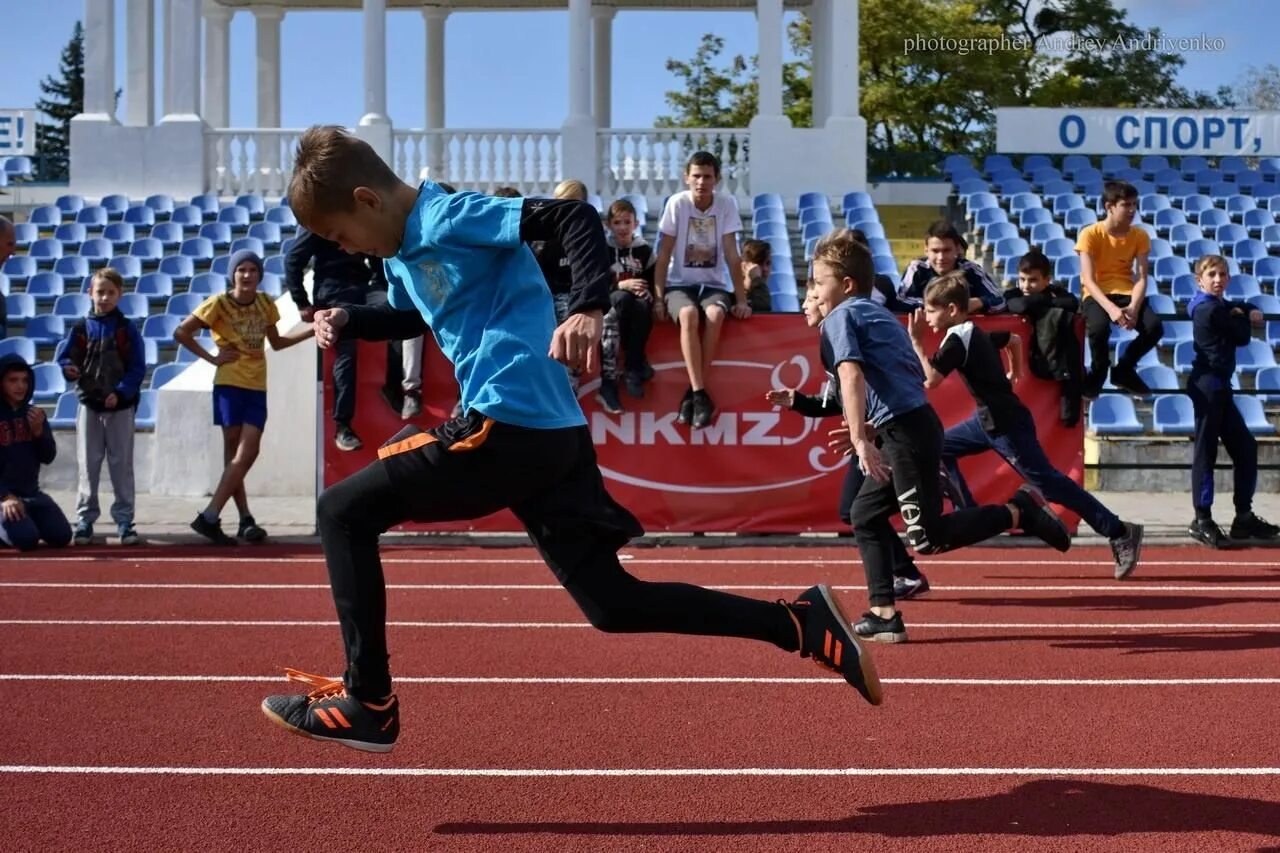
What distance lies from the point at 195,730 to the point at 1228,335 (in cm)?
789

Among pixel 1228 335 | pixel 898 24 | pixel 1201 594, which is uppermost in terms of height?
pixel 898 24

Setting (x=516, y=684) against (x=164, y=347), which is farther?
(x=164, y=347)

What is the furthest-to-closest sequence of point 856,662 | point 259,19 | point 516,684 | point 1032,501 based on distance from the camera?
1. point 259,19
2. point 1032,501
3. point 516,684
4. point 856,662

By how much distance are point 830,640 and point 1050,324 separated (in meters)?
6.70

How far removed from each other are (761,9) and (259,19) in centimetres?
952

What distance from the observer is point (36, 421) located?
10891mm

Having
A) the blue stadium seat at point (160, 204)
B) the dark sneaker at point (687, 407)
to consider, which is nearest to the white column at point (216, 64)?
the blue stadium seat at point (160, 204)

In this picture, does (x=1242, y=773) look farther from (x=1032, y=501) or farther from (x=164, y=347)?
(x=164, y=347)

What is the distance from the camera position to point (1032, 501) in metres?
8.58

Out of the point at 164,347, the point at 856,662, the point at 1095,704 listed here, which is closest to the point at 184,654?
the point at 856,662

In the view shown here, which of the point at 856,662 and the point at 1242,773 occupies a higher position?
the point at 856,662

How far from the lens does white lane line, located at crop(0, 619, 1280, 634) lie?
25.2 feet

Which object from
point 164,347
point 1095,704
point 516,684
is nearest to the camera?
point 1095,704

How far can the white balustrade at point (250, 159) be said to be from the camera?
2434cm
